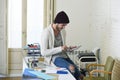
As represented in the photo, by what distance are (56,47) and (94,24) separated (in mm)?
1736

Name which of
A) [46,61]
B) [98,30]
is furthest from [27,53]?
[98,30]

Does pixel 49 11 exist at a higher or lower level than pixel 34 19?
higher

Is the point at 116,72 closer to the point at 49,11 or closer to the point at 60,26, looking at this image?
the point at 60,26

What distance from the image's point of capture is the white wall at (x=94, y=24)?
430 cm

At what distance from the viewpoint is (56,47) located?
156 inches

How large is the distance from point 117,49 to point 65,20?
3.44ft

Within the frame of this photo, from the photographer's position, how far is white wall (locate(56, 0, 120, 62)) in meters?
4.30

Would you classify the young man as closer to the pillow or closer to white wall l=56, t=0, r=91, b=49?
the pillow

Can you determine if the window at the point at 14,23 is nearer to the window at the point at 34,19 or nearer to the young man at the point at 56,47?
the window at the point at 34,19

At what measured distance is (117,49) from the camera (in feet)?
13.6

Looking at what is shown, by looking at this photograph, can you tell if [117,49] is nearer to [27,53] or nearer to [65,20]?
[65,20]

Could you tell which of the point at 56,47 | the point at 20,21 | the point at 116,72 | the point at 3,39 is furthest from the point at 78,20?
the point at 116,72

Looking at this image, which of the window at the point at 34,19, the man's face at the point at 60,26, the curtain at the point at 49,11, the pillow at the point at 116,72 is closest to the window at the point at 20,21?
the window at the point at 34,19

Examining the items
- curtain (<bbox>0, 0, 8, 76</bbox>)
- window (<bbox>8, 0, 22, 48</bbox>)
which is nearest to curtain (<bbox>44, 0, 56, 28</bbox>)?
window (<bbox>8, 0, 22, 48</bbox>)
